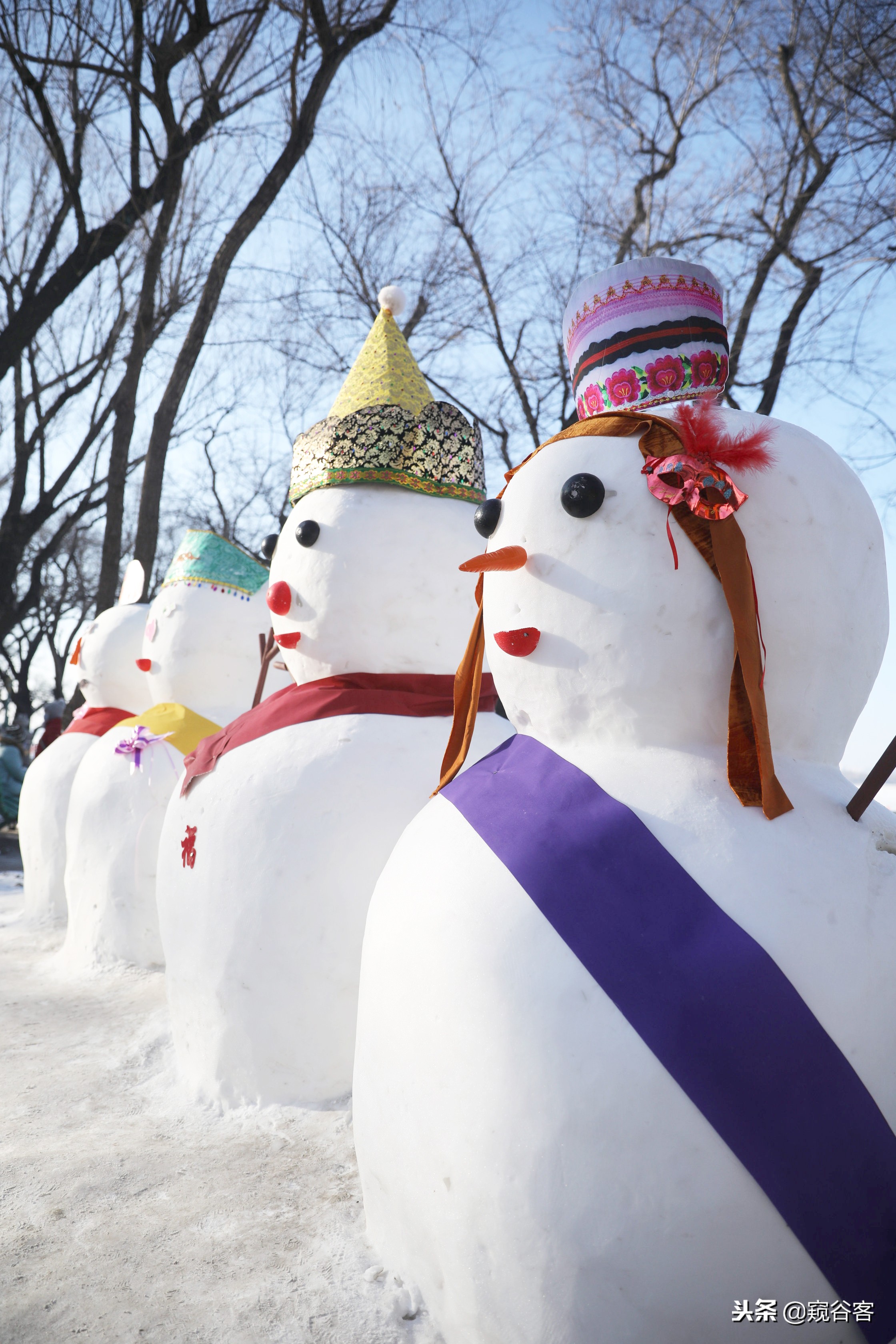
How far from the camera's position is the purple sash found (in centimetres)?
154

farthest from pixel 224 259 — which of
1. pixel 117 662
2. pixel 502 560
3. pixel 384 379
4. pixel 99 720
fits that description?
pixel 502 560

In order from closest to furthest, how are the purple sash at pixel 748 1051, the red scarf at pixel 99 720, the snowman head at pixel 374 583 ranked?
the purple sash at pixel 748 1051 → the snowman head at pixel 374 583 → the red scarf at pixel 99 720

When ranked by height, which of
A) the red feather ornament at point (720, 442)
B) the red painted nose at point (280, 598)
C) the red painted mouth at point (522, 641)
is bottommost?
the red painted mouth at point (522, 641)

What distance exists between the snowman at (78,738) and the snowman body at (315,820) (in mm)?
2962

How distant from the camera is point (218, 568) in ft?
16.6

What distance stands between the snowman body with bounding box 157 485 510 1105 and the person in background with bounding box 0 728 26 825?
906cm

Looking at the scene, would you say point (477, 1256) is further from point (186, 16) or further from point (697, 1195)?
point (186, 16)

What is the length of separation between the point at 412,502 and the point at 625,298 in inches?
50.9

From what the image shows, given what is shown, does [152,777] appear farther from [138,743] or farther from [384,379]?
[384,379]

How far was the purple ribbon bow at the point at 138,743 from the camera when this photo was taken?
498 centimetres

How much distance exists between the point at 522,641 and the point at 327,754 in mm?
1209

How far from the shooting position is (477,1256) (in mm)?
1743

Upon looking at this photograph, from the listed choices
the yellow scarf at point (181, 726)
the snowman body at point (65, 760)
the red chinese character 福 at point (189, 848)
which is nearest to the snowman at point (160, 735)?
the yellow scarf at point (181, 726)

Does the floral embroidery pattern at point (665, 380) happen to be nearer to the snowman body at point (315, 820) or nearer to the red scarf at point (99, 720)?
the snowman body at point (315, 820)
